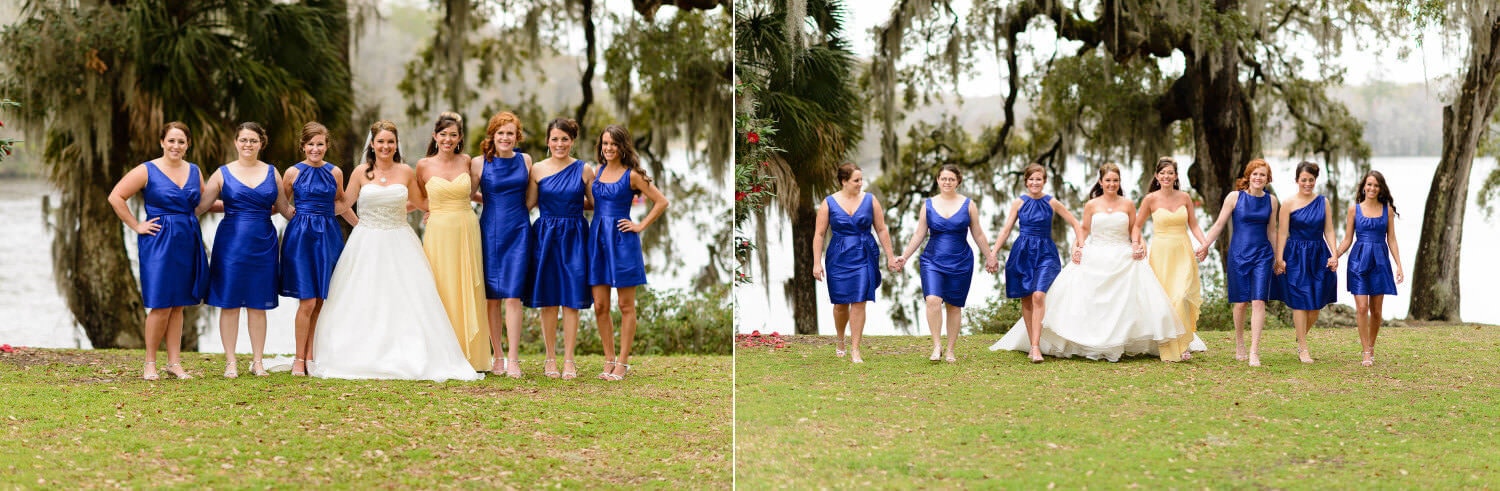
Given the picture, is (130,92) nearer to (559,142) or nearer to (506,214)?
(506,214)

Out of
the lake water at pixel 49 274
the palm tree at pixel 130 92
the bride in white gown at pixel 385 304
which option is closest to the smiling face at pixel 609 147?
the bride in white gown at pixel 385 304

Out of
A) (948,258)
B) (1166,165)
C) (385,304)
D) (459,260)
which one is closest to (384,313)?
(385,304)

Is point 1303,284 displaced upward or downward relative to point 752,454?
upward

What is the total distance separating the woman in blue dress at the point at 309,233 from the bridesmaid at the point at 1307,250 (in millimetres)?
4760

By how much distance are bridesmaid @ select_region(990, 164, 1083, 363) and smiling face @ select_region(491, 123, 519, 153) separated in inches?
96.9

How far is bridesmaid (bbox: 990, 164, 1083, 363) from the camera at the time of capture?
18.2ft

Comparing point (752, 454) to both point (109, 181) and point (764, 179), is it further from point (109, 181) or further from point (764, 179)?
point (109, 181)

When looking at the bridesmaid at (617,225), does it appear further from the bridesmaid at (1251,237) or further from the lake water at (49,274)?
the lake water at (49,274)

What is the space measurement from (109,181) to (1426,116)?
391 inches

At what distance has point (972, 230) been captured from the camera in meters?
5.67

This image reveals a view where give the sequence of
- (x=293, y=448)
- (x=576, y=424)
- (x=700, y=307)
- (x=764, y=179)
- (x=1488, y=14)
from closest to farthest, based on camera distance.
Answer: (x=764, y=179) < (x=293, y=448) < (x=576, y=424) < (x=1488, y=14) < (x=700, y=307)

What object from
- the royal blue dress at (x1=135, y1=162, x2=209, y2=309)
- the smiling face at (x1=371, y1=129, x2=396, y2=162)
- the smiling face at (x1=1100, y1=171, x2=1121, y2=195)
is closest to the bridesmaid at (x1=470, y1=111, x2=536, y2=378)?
the smiling face at (x1=371, y1=129, x2=396, y2=162)

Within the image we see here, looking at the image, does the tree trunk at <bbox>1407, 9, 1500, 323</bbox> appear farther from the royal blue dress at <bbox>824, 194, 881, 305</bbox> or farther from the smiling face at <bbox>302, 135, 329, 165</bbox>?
the smiling face at <bbox>302, 135, 329, 165</bbox>

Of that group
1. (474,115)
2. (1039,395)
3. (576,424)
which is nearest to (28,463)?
(576,424)
